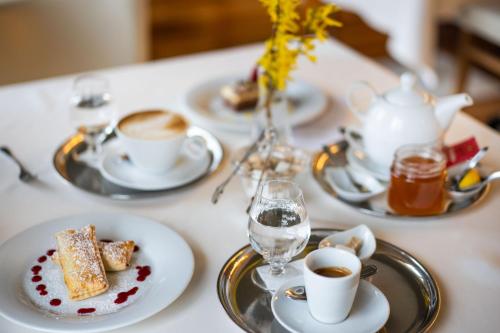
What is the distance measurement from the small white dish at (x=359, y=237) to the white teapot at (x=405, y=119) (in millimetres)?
225

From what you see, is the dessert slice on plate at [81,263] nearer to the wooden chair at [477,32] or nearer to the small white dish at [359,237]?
the small white dish at [359,237]

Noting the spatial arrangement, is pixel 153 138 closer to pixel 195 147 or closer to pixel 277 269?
pixel 195 147

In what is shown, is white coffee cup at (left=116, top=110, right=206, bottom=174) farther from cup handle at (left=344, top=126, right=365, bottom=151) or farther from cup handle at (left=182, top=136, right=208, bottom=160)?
cup handle at (left=344, top=126, right=365, bottom=151)

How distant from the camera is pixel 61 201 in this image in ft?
3.54

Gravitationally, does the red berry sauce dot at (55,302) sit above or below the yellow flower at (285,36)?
below

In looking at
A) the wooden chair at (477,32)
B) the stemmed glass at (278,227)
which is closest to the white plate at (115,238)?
the stemmed glass at (278,227)

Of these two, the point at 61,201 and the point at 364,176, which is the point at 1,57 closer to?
the point at 61,201

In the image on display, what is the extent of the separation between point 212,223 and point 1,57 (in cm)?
112

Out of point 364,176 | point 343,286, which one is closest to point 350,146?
point 364,176

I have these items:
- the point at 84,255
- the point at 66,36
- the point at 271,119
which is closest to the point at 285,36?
the point at 271,119

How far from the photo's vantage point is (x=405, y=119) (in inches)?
42.4

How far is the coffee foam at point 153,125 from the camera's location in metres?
1.13

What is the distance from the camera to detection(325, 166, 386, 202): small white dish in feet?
3.43

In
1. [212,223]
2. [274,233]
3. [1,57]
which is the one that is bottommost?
[1,57]
